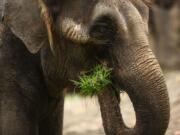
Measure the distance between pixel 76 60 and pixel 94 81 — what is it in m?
0.28

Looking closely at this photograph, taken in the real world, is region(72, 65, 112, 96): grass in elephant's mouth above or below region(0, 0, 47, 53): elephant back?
below

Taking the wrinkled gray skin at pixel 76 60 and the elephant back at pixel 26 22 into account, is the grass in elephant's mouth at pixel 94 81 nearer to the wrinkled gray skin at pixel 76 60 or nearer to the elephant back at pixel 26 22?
the wrinkled gray skin at pixel 76 60

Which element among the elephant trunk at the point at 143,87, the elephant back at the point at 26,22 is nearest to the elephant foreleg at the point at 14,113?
the elephant back at the point at 26,22

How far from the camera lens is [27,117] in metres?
6.52

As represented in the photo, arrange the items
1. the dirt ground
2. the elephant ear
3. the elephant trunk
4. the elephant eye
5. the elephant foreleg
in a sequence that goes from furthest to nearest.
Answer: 1. the dirt ground
2. the elephant foreleg
3. the elephant ear
4. the elephant eye
5. the elephant trunk

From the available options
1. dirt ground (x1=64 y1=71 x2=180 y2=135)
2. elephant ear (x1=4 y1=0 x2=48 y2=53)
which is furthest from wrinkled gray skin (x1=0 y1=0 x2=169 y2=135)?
dirt ground (x1=64 y1=71 x2=180 y2=135)

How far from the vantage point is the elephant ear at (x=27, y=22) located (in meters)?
6.05

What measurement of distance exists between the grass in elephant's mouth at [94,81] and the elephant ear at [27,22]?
0.43 meters

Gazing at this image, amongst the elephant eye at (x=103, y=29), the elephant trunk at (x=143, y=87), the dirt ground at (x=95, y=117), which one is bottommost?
the elephant trunk at (x=143, y=87)

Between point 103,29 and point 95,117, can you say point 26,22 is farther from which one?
point 95,117

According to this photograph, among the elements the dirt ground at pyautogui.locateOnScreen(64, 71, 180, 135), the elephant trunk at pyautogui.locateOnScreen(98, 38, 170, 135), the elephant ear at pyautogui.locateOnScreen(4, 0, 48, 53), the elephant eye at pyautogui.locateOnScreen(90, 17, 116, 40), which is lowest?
the elephant trunk at pyautogui.locateOnScreen(98, 38, 170, 135)

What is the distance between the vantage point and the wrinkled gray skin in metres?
5.51

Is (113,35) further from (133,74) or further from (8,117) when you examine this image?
(8,117)

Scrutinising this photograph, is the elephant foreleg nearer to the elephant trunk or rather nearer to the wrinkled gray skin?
the wrinkled gray skin
